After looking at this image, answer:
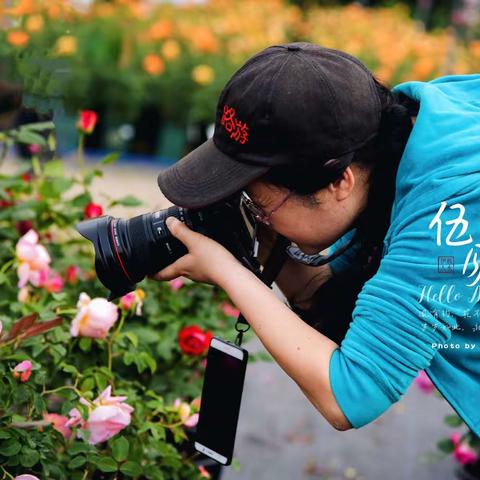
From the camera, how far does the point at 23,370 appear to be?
1322 mm

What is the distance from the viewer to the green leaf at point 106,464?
4.62 feet

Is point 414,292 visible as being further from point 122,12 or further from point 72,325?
point 122,12

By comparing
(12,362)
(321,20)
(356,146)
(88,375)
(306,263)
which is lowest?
(321,20)

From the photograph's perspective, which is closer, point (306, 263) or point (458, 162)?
point (458, 162)

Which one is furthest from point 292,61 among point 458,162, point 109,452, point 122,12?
point 122,12

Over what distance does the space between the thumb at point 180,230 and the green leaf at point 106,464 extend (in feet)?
1.31

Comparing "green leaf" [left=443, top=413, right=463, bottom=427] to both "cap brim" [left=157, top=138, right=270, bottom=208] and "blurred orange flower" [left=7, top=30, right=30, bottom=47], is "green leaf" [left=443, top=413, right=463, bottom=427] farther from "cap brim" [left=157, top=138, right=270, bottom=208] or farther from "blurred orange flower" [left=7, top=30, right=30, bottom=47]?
"blurred orange flower" [left=7, top=30, right=30, bottom=47]

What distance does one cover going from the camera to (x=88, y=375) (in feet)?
5.14

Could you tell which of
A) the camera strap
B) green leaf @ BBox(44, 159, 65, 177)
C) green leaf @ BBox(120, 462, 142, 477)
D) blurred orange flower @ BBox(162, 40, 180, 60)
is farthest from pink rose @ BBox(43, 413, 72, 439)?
blurred orange flower @ BBox(162, 40, 180, 60)

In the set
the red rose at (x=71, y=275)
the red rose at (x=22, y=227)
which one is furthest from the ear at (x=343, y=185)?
the red rose at (x=22, y=227)

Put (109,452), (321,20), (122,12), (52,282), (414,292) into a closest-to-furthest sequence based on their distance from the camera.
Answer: (414,292)
(109,452)
(52,282)
(122,12)
(321,20)

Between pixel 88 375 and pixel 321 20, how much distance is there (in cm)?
695

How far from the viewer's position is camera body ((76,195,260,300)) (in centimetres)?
145

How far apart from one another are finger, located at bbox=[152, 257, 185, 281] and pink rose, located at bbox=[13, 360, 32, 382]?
0.31 meters
